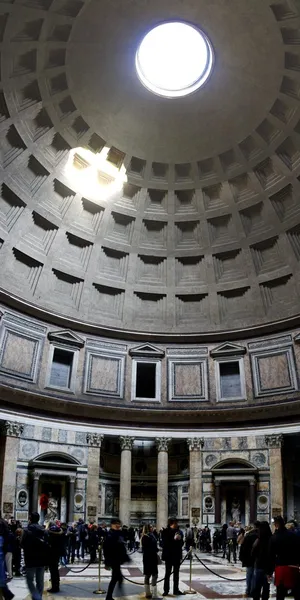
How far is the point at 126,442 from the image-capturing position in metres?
29.6

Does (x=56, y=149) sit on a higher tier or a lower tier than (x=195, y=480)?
higher

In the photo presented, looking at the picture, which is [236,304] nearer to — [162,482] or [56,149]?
[162,482]

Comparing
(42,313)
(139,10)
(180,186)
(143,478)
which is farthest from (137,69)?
(143,478)

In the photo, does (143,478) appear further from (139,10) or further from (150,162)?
(139,10)

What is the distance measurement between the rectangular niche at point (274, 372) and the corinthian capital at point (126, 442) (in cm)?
759

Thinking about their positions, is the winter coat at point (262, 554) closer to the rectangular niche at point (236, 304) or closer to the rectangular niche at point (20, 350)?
the rectangular niche at point (20, 350)

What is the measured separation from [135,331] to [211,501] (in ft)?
34.7

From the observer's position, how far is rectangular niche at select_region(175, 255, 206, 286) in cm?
3369

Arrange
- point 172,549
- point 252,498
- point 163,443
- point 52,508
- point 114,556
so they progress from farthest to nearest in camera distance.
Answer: point 163,443 < point 252,498 < point 52,508 < point 172,549 < point 114,556

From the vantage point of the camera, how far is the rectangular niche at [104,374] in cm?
3033

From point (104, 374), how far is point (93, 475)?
568cm

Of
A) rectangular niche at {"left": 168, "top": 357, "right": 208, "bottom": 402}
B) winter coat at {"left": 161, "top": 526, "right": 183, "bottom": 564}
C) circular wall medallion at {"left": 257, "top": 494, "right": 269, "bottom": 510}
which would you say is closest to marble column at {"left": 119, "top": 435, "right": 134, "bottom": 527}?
rectangular niche at {"left": 168, "top": 357, "right": 208, "bottom": 402}

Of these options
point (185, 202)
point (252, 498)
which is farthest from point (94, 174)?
point (252, 498)

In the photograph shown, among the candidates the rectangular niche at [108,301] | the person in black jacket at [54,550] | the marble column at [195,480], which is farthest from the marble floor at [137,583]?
the rectangular niche at [108,301]
